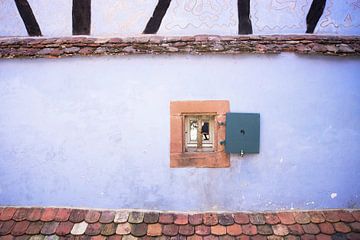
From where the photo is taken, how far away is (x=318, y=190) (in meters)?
3.77

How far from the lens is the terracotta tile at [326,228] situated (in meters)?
3.55

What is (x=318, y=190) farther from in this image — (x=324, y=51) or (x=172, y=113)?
(x=172, y=113)

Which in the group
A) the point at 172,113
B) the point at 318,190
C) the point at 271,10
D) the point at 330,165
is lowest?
the point at 318,190

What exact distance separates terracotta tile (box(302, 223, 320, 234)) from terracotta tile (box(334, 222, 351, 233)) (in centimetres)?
24

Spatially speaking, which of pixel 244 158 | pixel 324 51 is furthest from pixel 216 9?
pixel 244 158

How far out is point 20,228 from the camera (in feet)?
11.7

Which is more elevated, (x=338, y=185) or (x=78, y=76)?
(x=78, y=76)

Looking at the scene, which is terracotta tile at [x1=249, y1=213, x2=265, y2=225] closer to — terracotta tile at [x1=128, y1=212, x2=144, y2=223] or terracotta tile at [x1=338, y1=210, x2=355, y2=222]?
terracotta tile at [x1=338, y1=210, x2=355, y2=222]

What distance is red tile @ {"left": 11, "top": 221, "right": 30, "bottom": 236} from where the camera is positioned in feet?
11.6

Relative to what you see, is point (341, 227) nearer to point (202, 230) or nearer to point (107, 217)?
point (202, 230)

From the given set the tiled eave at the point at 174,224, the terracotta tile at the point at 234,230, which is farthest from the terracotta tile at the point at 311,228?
the terracotta tile at the point at 234,230

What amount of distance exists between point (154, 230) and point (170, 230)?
19 cm

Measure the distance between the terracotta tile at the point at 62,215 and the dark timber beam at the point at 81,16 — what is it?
7.57ft

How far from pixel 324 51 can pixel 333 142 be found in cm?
113
